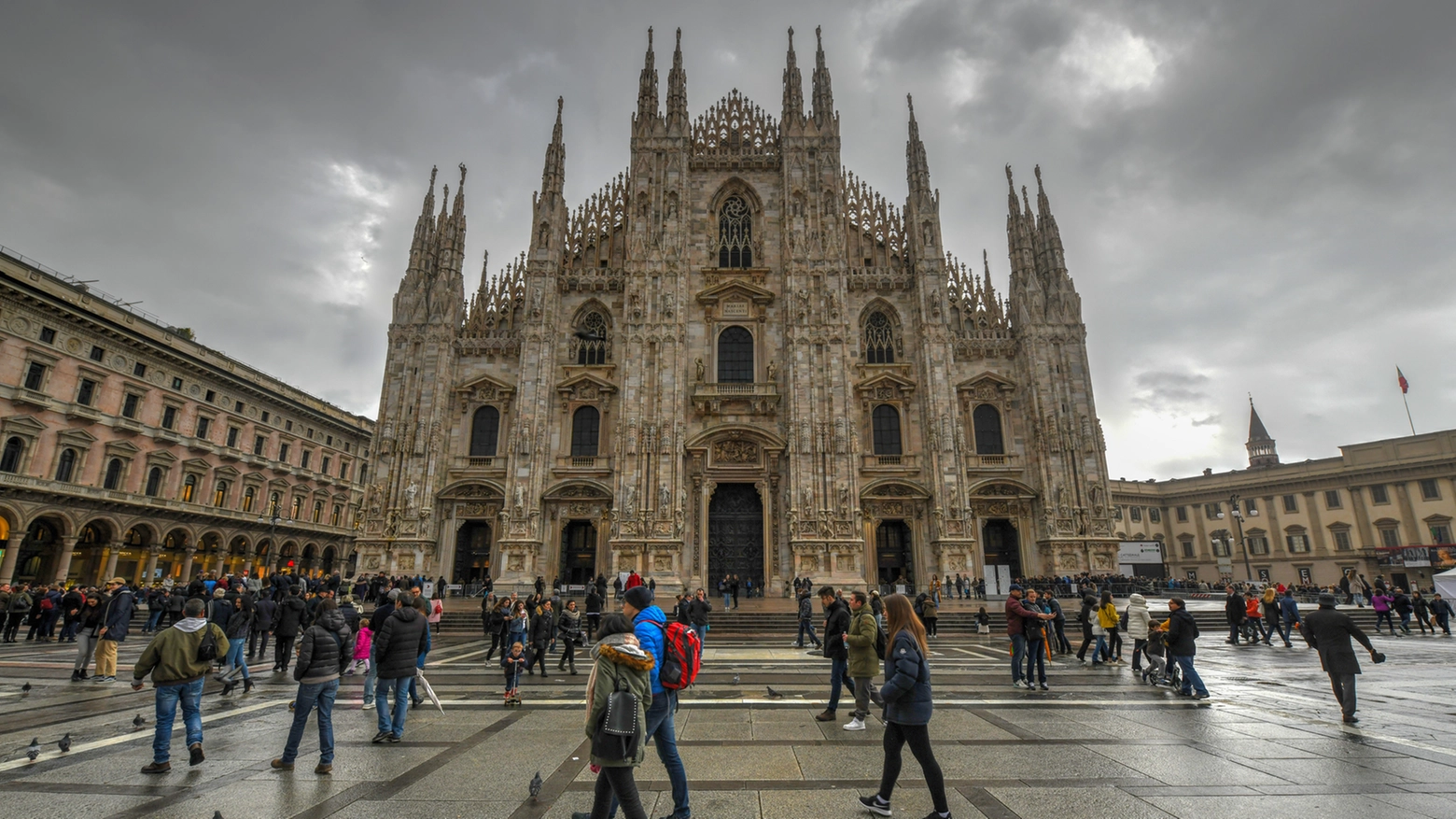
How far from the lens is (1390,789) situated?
5.62 meters

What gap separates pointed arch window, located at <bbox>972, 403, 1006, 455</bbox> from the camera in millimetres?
32062

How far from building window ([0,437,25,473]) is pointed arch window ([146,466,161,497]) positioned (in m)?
6.72

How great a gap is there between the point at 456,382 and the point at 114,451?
2054cm

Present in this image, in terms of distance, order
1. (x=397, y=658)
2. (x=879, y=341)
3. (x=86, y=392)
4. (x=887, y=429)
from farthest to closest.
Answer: (x=86, y=392) < (x=879, y=341) < (x=887, y=429) < (x=397, y=658)

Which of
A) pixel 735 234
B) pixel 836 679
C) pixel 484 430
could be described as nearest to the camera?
pixel 836 679

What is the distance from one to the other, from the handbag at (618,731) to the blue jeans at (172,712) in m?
4.81

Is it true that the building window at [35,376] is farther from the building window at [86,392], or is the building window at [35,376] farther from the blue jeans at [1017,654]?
the blue jeans at [1017,654]

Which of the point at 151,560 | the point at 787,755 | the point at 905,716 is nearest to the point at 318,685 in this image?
the point at 787,755

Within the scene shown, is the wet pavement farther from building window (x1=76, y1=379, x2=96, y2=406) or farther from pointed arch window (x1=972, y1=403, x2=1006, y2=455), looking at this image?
building window (x1=76, y1=379, x2=96, y2=406)

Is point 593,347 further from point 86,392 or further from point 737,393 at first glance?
point 86,392

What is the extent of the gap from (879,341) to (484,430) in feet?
66.2

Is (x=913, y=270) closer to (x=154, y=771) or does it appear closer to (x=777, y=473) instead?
(x=777, y=473)

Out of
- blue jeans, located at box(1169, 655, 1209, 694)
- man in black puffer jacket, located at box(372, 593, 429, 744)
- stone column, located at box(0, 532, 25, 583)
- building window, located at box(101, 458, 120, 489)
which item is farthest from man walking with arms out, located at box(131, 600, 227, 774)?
building window, located at box(101, 458, 120, 489)

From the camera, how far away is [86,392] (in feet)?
113
